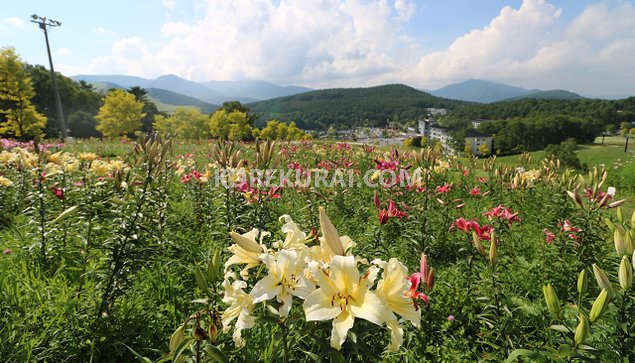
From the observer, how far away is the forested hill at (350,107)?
102 meters

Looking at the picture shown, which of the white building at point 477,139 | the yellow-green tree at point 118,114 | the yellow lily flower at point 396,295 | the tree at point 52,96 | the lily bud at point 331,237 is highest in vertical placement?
the tree at point 52,96

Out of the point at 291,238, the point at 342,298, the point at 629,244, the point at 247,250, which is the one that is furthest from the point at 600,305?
the point at 247,250

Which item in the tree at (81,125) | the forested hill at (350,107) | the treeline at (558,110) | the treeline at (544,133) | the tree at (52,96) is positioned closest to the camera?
the tree at (81,125)

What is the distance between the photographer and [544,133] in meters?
53.1

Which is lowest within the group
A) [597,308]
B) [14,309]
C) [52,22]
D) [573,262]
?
[573,262]

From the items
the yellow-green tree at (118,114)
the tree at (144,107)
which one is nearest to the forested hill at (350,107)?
the tree at (144,107)

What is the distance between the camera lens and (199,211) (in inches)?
157

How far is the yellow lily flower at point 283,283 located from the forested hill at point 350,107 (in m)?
91.7

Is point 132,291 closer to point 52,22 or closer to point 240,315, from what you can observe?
point 240,315

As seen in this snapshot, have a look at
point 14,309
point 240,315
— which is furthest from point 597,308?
point 14,309

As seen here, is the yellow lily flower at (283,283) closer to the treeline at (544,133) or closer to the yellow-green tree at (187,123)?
the yellow-green tree at (187,123)

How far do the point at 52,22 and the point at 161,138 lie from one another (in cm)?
2421

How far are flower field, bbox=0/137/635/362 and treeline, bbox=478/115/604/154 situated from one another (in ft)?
191

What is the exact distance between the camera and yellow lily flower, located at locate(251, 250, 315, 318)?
0.78m
